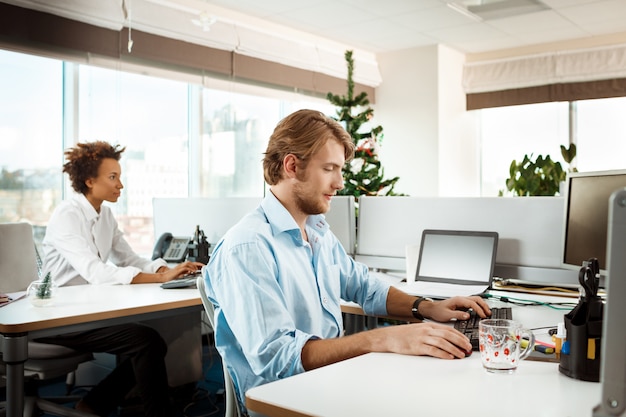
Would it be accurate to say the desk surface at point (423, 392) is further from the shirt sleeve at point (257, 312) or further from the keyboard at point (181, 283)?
the keyboard at point (181, 283)

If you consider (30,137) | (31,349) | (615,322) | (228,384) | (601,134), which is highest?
(601,134)

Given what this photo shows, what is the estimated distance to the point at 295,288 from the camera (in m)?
1.49

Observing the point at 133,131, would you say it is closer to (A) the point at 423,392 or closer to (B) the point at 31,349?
(B) the point at 31,349

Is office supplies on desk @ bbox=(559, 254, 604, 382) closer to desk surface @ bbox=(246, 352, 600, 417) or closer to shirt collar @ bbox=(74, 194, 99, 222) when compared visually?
desk surface @ bbox=(246, 352, 600, 417)

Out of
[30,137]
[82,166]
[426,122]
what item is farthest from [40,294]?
[426,122]

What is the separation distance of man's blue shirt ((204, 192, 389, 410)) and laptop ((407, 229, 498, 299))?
71cm

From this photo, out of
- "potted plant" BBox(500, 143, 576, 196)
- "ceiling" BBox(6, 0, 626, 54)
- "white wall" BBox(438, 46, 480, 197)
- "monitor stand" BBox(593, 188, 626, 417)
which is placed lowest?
"monitor stand" BBox(593, 188, 626, 417)

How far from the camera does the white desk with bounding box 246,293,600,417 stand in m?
1.02

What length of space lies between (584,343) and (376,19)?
4.14 meters

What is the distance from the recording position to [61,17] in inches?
146

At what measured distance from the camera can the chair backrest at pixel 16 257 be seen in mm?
2619

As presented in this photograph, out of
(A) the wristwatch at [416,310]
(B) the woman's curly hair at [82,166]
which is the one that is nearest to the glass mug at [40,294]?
(B) the woman's curly hair at [82,166]

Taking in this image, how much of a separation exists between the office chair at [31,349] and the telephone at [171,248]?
0.65 metres

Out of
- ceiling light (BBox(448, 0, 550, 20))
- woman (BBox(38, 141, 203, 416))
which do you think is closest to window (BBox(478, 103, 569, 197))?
ceiling light (BBox(448, 0, 550, 20))
